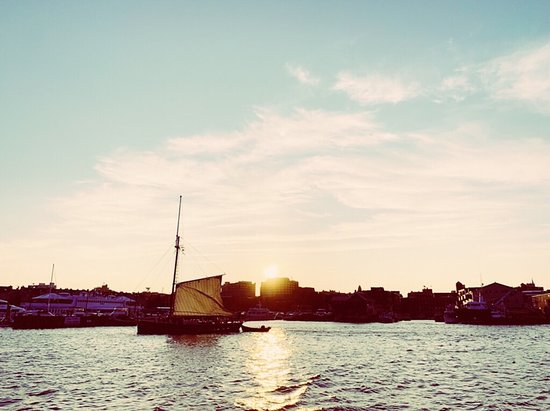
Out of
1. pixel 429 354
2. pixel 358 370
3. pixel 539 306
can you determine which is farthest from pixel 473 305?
pixel 358 370

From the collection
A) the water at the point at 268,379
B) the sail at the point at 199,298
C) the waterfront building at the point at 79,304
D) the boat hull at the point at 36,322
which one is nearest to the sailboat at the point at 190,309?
the sail at the point at 199,298

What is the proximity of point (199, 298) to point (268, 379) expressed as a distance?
6452cm

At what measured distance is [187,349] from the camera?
227ft

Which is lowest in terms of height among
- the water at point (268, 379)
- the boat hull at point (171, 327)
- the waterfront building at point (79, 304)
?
the water at point (268, 379)

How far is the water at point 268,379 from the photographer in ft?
103

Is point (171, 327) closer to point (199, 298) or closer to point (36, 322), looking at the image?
point (199, 298)

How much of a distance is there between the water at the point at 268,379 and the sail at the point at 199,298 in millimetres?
32832

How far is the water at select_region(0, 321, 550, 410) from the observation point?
31281 millimetres

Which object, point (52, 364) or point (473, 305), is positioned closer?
point (52, 364)

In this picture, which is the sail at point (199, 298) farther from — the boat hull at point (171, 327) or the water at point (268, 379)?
the water at point (268, 379)

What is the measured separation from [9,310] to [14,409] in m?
136

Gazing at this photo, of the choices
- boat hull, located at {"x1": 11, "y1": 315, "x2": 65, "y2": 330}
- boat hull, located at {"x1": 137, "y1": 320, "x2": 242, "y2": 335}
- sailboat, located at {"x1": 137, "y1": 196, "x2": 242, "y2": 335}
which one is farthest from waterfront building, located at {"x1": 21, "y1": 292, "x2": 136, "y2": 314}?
sailboat, located at {"x1": 137, "y1": 196, "x2": 242, "y2": 335}

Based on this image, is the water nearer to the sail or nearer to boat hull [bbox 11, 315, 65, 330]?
the sail

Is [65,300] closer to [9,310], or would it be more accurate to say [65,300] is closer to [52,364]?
[9,310]
